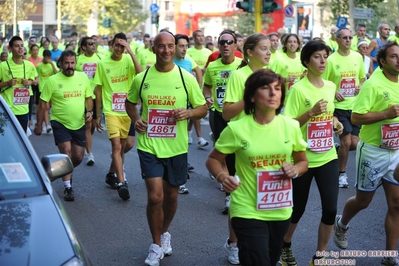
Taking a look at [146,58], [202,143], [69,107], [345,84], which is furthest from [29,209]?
[146,58]

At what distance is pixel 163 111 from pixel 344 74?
14.8 ft

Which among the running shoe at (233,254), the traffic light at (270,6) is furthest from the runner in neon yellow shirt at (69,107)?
the traffic light at (270,6)

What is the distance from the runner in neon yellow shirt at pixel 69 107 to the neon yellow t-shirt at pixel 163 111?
10.6ft

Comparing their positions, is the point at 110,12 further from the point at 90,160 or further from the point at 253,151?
the point at 253,151

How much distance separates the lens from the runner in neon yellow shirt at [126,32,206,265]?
7.03 meters

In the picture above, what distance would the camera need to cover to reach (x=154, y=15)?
135 ft

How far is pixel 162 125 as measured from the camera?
715 centimetres

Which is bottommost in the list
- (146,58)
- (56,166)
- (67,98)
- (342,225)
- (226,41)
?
(342,225)

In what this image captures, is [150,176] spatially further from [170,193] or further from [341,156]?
[341,156]

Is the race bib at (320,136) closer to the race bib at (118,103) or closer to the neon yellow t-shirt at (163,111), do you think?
the neon yellow t-shirt at (163,111)

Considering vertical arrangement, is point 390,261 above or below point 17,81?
below

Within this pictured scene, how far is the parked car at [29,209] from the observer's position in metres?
3.84

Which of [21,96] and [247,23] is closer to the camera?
[21,96]

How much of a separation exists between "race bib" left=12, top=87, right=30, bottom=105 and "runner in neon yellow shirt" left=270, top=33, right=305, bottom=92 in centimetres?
410
